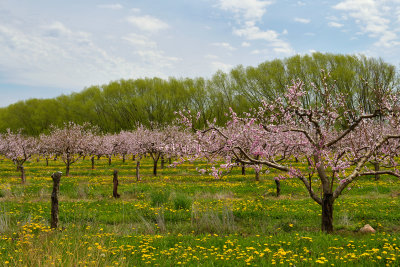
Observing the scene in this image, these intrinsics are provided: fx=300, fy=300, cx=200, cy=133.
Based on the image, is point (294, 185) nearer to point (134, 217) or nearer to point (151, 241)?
point (134, 217)

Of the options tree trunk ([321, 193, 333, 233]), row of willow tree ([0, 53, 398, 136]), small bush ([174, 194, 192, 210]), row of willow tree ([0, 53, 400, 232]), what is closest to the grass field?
small bush ([174, 194, 192, 210])

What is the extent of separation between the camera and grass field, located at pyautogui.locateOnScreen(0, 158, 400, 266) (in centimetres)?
683

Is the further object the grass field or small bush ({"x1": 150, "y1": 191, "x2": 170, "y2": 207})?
small bush ({"x1": 150, "y1": 191, "x2": 170, "y2": 207})

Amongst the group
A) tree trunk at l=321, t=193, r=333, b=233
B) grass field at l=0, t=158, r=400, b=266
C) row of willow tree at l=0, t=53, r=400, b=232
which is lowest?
grass field at l=0, t=158, r=400, b=266

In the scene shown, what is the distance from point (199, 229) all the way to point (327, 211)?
433cm

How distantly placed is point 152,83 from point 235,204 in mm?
63855

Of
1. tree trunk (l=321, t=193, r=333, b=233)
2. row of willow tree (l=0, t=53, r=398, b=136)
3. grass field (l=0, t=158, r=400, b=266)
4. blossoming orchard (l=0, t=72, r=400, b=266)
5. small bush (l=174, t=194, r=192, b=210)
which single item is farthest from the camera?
row of willow tree (l=0, t=53, r=398, b=136)

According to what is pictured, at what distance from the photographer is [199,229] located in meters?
10.7

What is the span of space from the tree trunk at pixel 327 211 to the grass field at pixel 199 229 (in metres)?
0.29

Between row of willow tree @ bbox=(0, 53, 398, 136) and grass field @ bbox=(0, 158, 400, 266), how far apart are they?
1138 inches

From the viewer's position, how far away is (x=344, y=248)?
755 cm

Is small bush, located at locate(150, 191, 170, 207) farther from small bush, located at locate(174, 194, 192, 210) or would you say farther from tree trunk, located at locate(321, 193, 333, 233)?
tree trunk, located at locate(321, 193, 333, 233)

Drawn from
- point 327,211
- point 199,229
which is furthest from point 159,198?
point 327,211

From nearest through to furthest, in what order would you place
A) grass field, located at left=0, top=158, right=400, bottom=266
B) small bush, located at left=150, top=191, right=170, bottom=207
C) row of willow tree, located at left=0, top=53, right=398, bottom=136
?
1. grass field, located at left=0, top=158, right=400, bottom=266
2. small bush, located at left=150, top=191, right=170, bottom=207
3. row of willow tree, located at left=0, top=53, right=398, bottom=136
